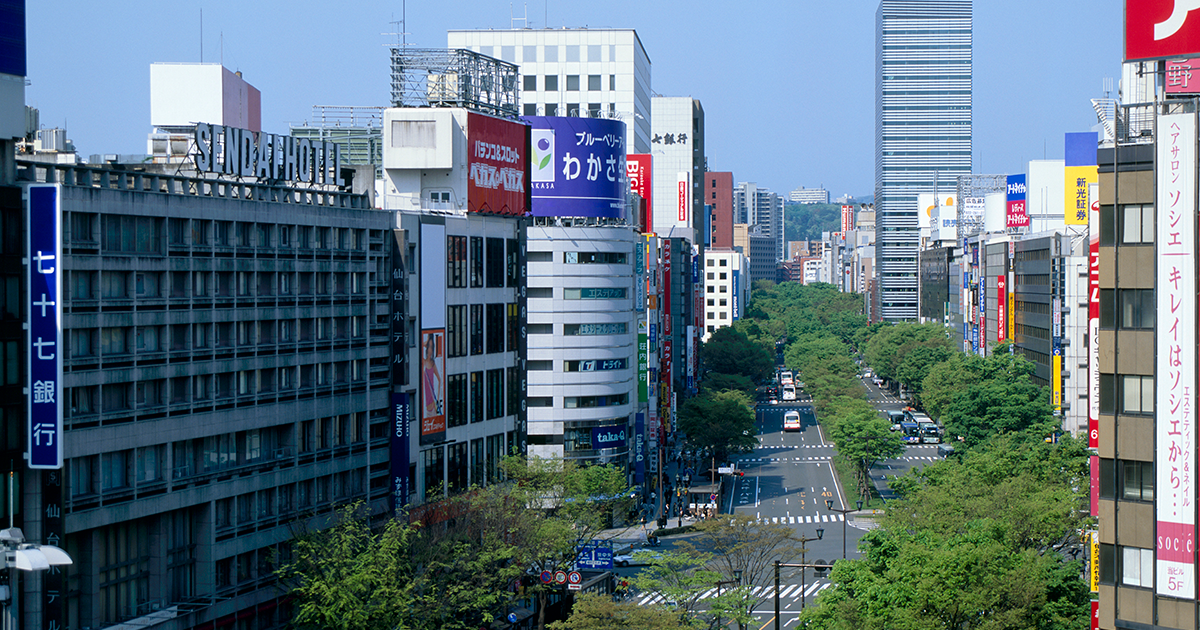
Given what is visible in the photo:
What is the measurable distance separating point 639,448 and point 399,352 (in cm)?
3996

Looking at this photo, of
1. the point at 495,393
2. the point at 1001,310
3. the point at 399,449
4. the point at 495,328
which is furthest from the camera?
the point at 1001,310

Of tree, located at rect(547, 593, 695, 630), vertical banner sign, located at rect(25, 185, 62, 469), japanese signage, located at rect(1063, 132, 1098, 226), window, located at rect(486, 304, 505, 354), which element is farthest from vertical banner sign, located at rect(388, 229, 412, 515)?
japanese signage, located at rect(1063, 132, 1098, 226)

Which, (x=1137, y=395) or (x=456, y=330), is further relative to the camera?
(x=456, y=330)

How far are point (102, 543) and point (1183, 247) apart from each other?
125ft

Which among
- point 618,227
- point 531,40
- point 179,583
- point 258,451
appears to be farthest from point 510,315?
point 531,40

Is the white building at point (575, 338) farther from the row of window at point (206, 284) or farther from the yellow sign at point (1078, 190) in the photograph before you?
the yellow sign at point (1078, 190)

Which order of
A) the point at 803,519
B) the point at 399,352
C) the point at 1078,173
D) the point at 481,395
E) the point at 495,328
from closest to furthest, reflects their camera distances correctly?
1. the point at 399,352
2. the point at 481,395
3. the point at 495,328
4. the point at 803,519
5. the point at 1078,173

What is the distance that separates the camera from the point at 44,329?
4506cm

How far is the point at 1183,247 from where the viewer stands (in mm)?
41094

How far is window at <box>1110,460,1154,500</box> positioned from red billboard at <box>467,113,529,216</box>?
46.1 metres

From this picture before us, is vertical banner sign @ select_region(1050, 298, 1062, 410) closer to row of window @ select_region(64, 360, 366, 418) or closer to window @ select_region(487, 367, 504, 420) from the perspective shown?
window @ select_region(487, 367, 504, 420)

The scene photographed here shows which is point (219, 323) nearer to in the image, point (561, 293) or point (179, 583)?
point (179, 583)

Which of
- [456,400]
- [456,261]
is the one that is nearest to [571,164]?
[456,261]

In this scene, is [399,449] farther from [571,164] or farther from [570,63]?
[570,63]
